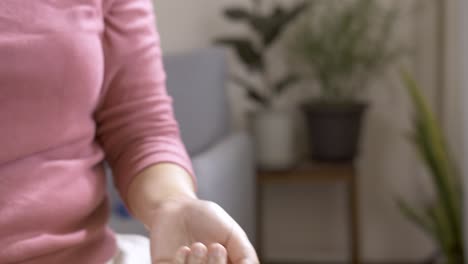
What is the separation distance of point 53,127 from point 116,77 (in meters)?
0.12

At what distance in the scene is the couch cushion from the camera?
69.9 inches

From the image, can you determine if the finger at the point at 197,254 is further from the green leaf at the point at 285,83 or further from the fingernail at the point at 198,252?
the green leaf at the point at 285,83

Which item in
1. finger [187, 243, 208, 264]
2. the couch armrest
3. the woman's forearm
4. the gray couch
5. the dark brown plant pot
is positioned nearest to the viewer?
finger [187, 243, 208, 264]

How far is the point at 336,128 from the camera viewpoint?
2055 mm

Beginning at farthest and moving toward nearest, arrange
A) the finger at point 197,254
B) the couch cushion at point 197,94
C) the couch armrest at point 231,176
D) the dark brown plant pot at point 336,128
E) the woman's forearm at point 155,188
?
the dark brown plant pot at point 336,128 → the couch cushion at point 197,94 → the couch armrest at point 231,176 → the woman's forearm at point 155,188 → the finger at point 197,254

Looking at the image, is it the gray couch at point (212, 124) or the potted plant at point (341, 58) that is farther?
the potted plant at point (341, 58)

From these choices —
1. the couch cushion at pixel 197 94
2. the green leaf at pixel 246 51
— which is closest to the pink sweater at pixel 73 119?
the couch cushion at pixel 197 94

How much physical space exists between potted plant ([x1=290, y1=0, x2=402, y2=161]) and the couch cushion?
36 cm

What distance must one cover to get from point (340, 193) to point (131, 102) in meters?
1.73

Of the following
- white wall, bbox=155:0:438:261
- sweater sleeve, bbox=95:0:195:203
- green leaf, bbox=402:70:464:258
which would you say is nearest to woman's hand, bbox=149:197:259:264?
sweater sleeve, bbox=95:0:195:203

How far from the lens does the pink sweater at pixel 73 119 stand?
591mm

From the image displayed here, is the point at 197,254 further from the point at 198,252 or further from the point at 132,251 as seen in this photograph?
the point at 132,251

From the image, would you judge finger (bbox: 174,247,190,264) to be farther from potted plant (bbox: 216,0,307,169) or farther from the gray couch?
potted plant (bbox: 216,0,307,169)

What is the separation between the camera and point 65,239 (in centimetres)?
62
